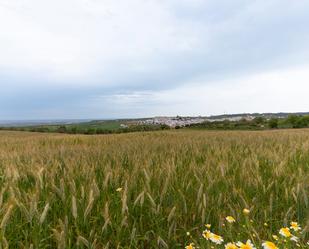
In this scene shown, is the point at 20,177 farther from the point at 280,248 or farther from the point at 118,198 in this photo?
the point at 280,248

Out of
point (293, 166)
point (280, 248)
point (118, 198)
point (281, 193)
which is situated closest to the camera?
point (280, 248)

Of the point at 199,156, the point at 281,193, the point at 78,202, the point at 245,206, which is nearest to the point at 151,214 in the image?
the point at 78,202

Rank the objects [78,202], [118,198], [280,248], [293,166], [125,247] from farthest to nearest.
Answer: [293,166], [118,198], [78,202], [125,247], [280,248]

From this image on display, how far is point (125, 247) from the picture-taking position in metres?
1.50

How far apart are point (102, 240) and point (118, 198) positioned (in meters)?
0.52

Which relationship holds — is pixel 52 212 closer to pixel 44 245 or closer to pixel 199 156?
pixel 44 245

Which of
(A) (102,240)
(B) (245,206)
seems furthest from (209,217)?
(A) (102,240)

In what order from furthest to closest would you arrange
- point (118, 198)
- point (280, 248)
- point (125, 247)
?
point (118, 198), point (125, 247), point (280, 248)

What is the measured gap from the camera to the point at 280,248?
4.58 ft

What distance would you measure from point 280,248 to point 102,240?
3.16 feet

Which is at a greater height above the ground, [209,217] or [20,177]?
[20,177]

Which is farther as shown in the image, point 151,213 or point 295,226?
point 151,213

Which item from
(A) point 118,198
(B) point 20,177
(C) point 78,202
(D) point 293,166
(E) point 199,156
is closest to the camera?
(C) point 78,202

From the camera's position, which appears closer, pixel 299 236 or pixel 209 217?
pixel 299 236
